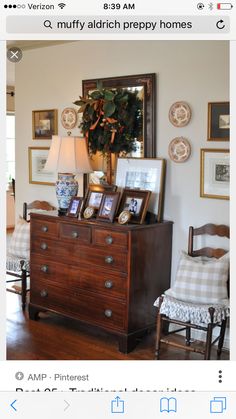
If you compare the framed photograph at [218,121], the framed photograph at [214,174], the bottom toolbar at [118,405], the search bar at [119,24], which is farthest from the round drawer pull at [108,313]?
the search bar at [119,24]

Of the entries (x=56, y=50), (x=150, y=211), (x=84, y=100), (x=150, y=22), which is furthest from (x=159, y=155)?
(x=150, y=22)

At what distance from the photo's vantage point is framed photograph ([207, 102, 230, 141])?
2893 mm

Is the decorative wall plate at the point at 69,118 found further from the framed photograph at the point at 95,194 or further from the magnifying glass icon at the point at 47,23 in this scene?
the magnifying glass icon at the point at 47,23

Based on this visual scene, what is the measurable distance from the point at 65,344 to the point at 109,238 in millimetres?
697

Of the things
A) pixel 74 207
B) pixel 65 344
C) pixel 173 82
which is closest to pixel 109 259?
pixel 74 207

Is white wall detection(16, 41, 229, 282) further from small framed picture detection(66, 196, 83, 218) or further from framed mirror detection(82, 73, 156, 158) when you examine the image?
small framed picture detection(66, 196, 83, 218)

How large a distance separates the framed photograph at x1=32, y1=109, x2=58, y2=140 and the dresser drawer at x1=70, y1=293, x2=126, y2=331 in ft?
4.47

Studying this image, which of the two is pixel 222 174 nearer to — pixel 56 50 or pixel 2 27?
pixel 56 50

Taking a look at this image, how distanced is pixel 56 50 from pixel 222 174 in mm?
1659

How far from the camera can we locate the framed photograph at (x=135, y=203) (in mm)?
3053

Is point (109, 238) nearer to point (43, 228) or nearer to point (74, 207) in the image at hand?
point (74, 207)

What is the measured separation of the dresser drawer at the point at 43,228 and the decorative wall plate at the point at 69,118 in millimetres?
770

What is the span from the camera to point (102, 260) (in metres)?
3.08

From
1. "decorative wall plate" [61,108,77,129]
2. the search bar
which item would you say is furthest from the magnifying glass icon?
"decorative wall plate" [61,108,77,129]
